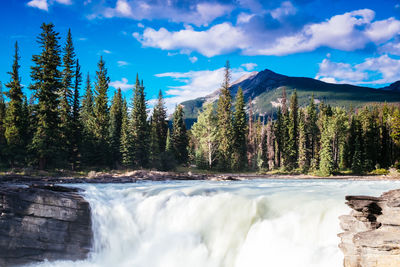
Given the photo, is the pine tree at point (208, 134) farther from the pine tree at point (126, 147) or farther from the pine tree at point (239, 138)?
the pine tree at point (126, 147)

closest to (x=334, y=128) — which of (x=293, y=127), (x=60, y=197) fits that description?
(x=293, y=127)

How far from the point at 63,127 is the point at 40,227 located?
25.4 m

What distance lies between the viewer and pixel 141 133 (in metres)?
49.3

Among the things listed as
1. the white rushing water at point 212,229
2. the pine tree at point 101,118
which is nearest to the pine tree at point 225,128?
the pine tree at point 101,118

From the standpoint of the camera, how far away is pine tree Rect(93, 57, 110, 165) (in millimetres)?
41438

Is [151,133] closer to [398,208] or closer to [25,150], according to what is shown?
[25,150]

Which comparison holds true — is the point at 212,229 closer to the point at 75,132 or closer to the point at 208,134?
the point at 75,132

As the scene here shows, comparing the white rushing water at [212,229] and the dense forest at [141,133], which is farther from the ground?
the dense forest at [141,133]

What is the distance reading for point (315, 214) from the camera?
34.4ft

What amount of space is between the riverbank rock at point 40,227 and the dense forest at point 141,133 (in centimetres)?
2024

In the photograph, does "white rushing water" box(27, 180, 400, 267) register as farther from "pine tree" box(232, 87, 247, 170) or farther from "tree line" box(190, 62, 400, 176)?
"pine tree" box(232, 87, 247, 170)

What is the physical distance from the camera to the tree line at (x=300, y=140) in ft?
179

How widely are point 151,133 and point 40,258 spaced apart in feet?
145

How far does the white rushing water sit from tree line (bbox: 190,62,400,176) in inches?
1552
